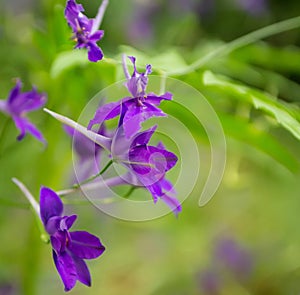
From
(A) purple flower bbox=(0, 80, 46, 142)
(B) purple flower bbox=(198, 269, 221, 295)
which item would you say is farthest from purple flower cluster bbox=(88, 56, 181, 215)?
(B) purple flower bbox=(198, 269, 221, 295)

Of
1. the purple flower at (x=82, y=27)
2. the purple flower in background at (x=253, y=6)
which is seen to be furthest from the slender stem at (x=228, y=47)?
the purple flower in background at (x=253, y=6)

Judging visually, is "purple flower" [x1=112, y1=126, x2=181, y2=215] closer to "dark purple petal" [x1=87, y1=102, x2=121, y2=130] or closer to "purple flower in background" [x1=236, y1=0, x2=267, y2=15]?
"dark purple petal" [x1=87, y1=102, x2=121, y2=130]

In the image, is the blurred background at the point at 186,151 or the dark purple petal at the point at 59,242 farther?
the blurred background at the point at 186,151

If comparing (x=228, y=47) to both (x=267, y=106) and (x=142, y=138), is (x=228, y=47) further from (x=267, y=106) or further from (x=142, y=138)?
(x=142, y=138)

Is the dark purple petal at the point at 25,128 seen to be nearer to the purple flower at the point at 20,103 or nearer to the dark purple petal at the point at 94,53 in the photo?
the purple flower at the point at 20,103

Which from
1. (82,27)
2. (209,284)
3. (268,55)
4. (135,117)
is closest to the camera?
(135,117)

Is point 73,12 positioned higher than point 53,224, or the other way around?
point 73,12

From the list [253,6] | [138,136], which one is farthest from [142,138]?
[253,6]
